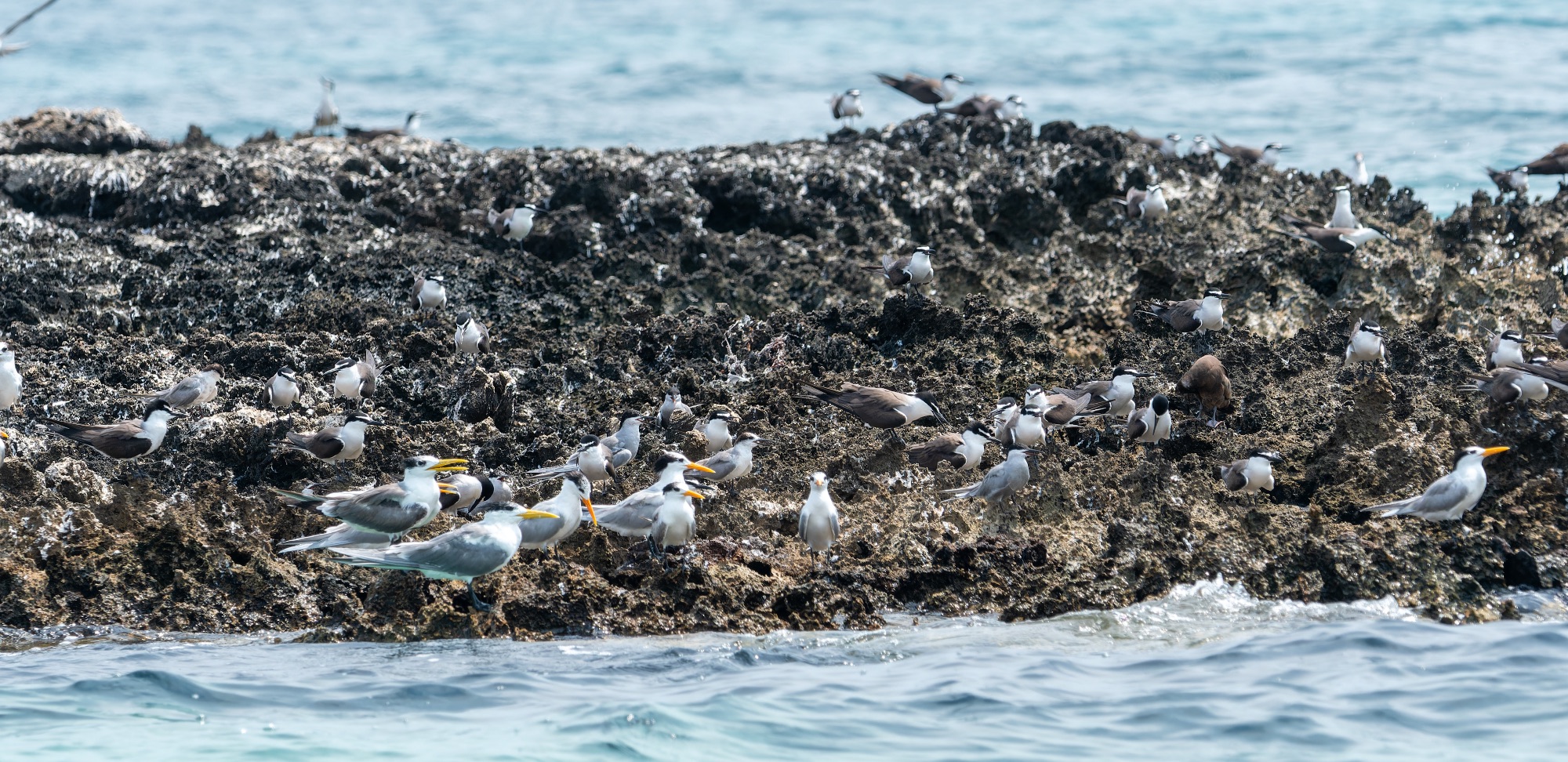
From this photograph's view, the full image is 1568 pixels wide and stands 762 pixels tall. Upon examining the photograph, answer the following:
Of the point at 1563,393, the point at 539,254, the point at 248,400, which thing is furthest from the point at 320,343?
the point at 1563,393

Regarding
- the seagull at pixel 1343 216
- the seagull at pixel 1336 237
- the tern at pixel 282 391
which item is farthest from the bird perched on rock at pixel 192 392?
the seagull at pixel 1343 216

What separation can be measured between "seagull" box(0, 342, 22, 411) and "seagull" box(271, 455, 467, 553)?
354 cm

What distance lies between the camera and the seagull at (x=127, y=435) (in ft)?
32.9

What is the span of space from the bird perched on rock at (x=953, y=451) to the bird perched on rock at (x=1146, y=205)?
6107 mm

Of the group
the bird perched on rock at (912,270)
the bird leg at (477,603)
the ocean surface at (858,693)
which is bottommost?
the ocean surface at (858,693)

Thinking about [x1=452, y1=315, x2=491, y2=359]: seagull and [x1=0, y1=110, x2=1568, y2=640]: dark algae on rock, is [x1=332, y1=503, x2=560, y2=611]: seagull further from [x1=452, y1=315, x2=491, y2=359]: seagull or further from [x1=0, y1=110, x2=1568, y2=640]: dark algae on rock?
[x1=452, y1=315, x2=491, y2=359]: seagull

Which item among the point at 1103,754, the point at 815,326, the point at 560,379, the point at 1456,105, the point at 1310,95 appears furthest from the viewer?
the point at 1310,95

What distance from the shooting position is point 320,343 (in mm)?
12516

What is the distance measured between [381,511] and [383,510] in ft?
0.04

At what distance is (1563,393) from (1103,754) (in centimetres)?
560

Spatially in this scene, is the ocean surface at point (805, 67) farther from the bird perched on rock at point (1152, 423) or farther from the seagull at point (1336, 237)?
the bird perched on rock at point (1152, 423)

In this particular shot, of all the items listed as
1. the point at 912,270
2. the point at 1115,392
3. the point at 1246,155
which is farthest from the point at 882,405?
the point at 1246,155

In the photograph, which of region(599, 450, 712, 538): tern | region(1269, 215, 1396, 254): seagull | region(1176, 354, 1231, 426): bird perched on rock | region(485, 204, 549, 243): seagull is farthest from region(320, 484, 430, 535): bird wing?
region(1269, 215, 1396, 254): seagull

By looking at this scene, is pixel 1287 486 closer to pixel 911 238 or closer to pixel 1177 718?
pixel 1177 718
